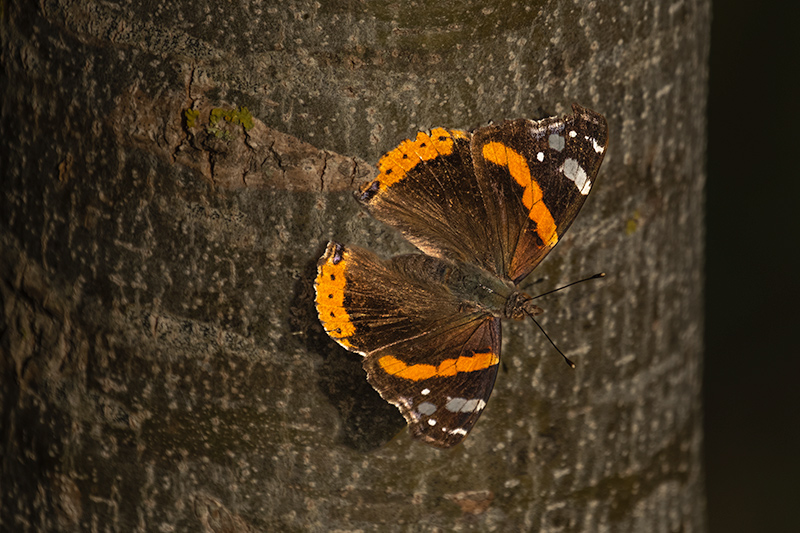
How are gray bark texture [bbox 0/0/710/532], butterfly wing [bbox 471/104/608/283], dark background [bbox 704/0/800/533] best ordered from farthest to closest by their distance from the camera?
1. dark background [bbox 704/0/800/533]
2. butterfly wing [bbox 471/104/608/283]
3. gray bark texture [bbox 0/0/710/532]

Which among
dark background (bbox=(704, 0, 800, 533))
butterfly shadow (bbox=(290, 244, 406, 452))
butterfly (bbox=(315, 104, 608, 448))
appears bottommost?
butterfly shadow (bbox=(290, 244, 406, 452))

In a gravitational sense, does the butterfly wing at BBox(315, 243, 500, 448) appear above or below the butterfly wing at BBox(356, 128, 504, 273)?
below

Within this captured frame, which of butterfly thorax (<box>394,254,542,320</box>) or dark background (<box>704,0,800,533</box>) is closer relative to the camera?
butterfly thorax (<box>394,254,542,320</box>)

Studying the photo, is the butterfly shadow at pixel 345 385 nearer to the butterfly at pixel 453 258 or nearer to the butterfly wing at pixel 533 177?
the butterfly at pixel 453 258

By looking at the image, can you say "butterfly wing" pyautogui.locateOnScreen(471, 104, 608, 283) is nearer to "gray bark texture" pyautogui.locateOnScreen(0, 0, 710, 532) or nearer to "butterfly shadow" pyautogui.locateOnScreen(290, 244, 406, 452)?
"gray bark texture" pyautogui.locateOnScreen(0, 0, 710, 532)

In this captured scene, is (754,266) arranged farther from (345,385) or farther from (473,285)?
(345,385)

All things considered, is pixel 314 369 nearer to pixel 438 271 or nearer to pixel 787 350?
pixel 438 271

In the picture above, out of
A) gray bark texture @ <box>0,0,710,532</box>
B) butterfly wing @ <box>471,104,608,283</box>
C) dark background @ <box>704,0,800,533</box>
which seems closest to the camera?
gray bark texture @ <box>0,0,710,532</box>

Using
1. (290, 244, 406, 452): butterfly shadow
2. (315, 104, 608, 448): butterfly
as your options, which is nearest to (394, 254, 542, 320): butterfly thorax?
(315, 104, 608, 448): butterfly

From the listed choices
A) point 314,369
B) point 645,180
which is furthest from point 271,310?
point 645,180
